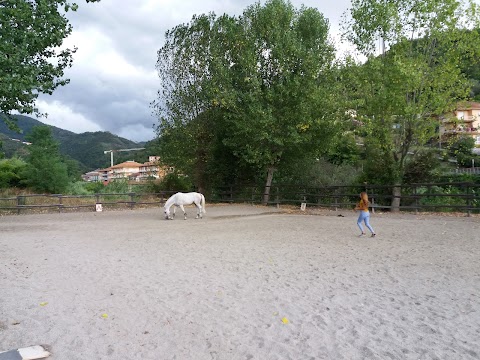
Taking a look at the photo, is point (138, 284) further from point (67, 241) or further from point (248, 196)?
point (248, 196)

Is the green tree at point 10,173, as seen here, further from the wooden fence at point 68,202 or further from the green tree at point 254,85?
the green tree at point 254,85

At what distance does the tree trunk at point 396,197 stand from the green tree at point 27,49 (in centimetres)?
1522

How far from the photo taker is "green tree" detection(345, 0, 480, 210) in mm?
16156

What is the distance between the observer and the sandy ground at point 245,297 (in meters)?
3.82

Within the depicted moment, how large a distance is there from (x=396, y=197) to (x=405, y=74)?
5.62m

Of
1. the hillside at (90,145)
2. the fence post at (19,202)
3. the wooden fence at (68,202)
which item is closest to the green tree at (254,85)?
the wooden fence at (68,202)

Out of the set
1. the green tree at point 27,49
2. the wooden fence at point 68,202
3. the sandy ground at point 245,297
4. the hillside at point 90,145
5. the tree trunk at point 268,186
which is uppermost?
the hillside at point 90,145

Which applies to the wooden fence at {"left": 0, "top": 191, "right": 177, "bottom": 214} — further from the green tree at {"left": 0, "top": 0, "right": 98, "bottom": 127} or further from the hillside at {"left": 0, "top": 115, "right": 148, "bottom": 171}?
the hillside at {"left": 0, "top": 115, "right": 148, "bottom": 171}

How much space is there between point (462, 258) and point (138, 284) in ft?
21.4

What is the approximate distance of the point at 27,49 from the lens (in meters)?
12.2

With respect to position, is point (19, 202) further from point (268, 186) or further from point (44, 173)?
point (268, 186)

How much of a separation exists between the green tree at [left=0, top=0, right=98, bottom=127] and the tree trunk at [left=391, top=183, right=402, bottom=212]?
15221 mm

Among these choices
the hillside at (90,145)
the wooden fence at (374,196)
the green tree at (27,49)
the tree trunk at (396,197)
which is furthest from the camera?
→ the hillside at (90,145)

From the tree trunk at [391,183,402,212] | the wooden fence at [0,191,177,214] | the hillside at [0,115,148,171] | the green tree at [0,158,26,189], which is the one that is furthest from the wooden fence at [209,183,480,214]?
the hillside at [0,115,148,171]
